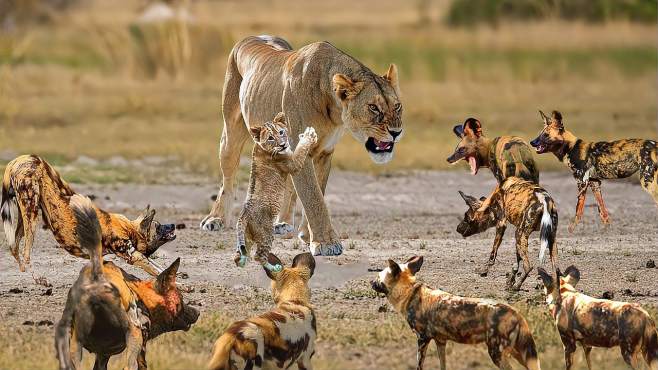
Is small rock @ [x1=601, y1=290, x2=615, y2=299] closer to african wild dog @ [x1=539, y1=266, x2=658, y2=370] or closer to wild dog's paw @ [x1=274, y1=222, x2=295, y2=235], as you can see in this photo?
african wild dog @ [x1=539, y1=266, x2=658, y2=370]

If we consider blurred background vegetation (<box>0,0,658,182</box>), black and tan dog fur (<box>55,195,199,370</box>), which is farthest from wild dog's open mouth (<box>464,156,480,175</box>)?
blurred background vegetation (<box>0,0,658,182</box>)

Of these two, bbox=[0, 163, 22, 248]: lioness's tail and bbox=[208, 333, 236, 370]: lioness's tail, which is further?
bbox=[0, 163, 22, 248]: lioness's tail

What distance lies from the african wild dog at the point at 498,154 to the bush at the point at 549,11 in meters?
17.7

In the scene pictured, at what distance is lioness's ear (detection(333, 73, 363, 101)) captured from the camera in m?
10.0

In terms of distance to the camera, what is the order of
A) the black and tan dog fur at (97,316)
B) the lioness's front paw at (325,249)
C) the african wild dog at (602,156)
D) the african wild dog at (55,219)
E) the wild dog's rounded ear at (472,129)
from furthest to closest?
1. the african wild dog at (602,156)
2. the lioness's front paw at (325,249)
3. the wild dog's rounded ear at (472,129)
4. the african wild dog at (55,219)
5. the black and tan dog fur at (97,316)

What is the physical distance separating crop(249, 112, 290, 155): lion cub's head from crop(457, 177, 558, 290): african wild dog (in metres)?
1.16

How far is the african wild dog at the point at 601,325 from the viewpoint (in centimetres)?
713

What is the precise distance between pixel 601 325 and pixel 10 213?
3.62m

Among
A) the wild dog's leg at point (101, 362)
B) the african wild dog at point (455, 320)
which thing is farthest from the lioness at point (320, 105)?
the wild dog's leg at point (101, 362)

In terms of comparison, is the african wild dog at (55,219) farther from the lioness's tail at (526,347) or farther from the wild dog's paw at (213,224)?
the lioness's tail at (526,347)

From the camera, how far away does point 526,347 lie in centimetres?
697

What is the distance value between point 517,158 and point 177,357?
109 inches

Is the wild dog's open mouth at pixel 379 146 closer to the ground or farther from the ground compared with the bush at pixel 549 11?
closer to the ground

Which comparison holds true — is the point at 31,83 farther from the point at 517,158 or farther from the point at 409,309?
the point at 409,309
